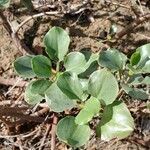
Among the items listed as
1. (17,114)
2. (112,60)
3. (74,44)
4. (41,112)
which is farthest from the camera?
(74,44)

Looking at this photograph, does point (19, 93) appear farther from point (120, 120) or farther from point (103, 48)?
point (120, 120)

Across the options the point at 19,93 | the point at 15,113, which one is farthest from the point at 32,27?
the point at 15,113

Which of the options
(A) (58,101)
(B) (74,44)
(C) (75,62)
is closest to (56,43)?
(C) (75,62)

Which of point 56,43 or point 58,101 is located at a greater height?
point 56,43

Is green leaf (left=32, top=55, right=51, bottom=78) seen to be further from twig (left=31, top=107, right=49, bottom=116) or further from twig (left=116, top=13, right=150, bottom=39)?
twig (left=116, top=13, right=150, bottom=39)

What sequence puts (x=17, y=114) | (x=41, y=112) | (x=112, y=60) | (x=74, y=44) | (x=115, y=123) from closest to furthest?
(x=115, y=123), (x=112, y=60), (x=17, y=114), (x=41, y=112), (x=74, y=44)

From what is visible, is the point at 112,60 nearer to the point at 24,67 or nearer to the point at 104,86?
the point at 104,86
